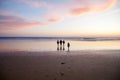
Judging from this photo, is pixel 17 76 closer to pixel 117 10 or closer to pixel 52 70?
pixel 52 70

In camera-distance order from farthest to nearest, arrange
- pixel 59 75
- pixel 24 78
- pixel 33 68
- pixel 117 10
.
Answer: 1. pixel 33 68
2. pixel 117 10
3. pixel 59 75
4. pixel 24 78

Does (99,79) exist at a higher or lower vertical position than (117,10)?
lower

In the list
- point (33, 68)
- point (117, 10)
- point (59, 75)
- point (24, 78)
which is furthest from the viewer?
point (33, 68)

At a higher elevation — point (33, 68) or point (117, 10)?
point (117, 10)

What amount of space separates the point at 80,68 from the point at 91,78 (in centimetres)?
88

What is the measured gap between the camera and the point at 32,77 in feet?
11.8

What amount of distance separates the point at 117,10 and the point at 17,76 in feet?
7.36

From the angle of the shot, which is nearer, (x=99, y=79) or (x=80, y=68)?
(x=99, y=79)

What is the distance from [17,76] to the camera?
3648mm

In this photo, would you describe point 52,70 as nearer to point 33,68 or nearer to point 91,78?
point 33,68

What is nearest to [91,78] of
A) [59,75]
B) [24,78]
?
[59,75]

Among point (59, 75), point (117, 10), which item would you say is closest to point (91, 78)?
point (59, 75)

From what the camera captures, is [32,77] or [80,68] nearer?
[32,77]

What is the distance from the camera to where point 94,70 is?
4250 millimetres
